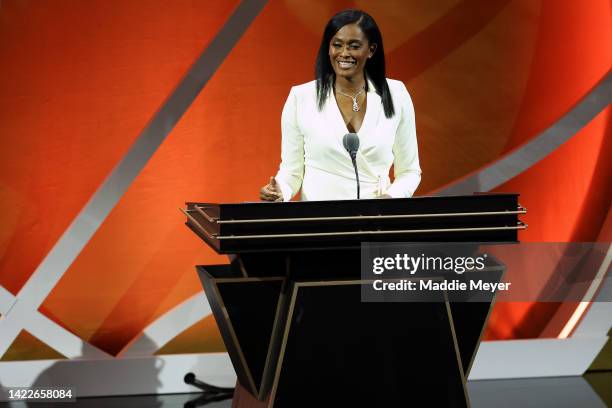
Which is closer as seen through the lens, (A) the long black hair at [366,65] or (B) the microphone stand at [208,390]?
(A) the long black hair at [366,65]

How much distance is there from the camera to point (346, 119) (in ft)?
8.45

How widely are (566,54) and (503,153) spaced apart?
542 millimetres

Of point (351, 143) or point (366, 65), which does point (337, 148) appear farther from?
point (366, 65)

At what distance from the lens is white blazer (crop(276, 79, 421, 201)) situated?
2.56 metres

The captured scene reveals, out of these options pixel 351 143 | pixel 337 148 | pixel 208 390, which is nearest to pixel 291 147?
pixel 337 148

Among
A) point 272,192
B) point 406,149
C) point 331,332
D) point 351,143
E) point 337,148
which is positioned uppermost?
point 406,149

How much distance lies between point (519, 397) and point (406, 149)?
153 cm

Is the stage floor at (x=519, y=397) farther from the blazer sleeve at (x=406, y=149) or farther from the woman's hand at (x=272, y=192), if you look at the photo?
the woman's hand at (x=272, y=192)

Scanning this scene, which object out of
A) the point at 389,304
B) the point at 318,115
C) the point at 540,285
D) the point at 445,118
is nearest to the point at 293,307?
the point at 389,304

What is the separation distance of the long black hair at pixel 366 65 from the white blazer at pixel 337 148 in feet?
0.06

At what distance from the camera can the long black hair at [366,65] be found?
254 cm

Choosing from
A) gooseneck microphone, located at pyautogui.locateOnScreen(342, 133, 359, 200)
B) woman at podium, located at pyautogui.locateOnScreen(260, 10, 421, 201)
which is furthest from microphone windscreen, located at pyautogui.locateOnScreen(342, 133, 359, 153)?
woman at podium, located at pyautogui.locateOnScreen(260, 10, 421, 201)

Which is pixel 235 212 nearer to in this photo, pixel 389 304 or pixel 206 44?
pixel 389 304

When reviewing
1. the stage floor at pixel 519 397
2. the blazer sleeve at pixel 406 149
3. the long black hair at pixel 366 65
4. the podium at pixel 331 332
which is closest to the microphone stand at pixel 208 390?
the stage floor at pixel 519 397
